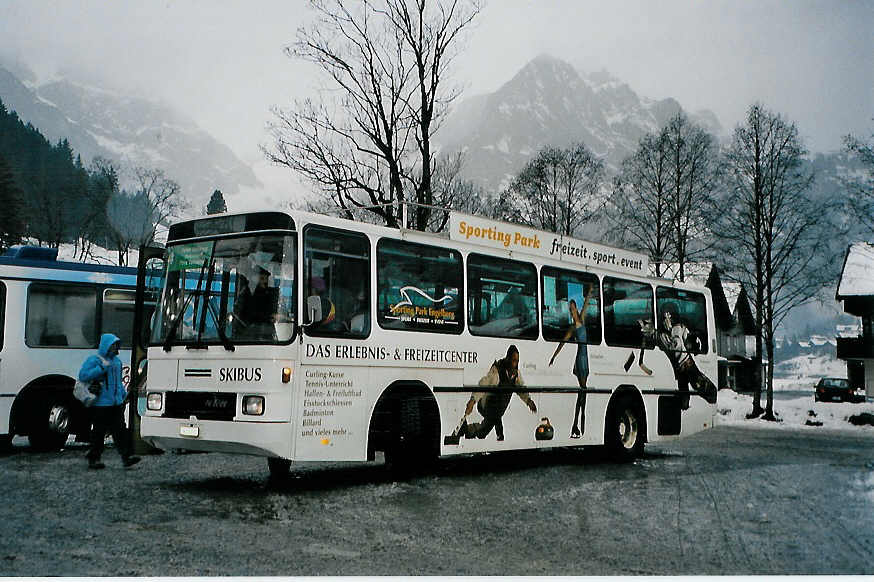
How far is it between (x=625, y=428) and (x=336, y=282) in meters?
6.01

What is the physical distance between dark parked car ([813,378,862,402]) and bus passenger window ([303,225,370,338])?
3737 centimetres

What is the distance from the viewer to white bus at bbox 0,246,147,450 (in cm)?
1237

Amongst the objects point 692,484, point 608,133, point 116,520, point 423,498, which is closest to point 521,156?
point 608,133

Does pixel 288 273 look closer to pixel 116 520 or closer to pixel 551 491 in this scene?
pixel 116 520

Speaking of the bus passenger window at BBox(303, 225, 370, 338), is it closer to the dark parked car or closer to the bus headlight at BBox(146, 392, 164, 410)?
the bus headlight at BBox(146, 392, 164, 410)

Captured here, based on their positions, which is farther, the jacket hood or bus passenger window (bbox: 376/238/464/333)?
the jacket hood

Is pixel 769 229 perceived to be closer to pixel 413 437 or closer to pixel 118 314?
pixel 118 314

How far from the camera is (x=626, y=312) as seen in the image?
12898 mm

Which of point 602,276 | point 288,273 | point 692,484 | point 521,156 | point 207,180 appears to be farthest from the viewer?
point 521,156

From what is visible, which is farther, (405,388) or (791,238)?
(791,238)

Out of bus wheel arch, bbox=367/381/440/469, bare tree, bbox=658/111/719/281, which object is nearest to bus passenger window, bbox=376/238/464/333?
bus wheel arch, bbox=367/381/440/469

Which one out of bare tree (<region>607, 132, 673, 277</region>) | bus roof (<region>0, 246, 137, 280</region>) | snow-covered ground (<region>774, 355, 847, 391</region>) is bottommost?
snow-covered ground (<region>774, 355, 847, 391</region>)

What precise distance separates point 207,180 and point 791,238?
21050 mm

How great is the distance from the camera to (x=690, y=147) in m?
31.5
